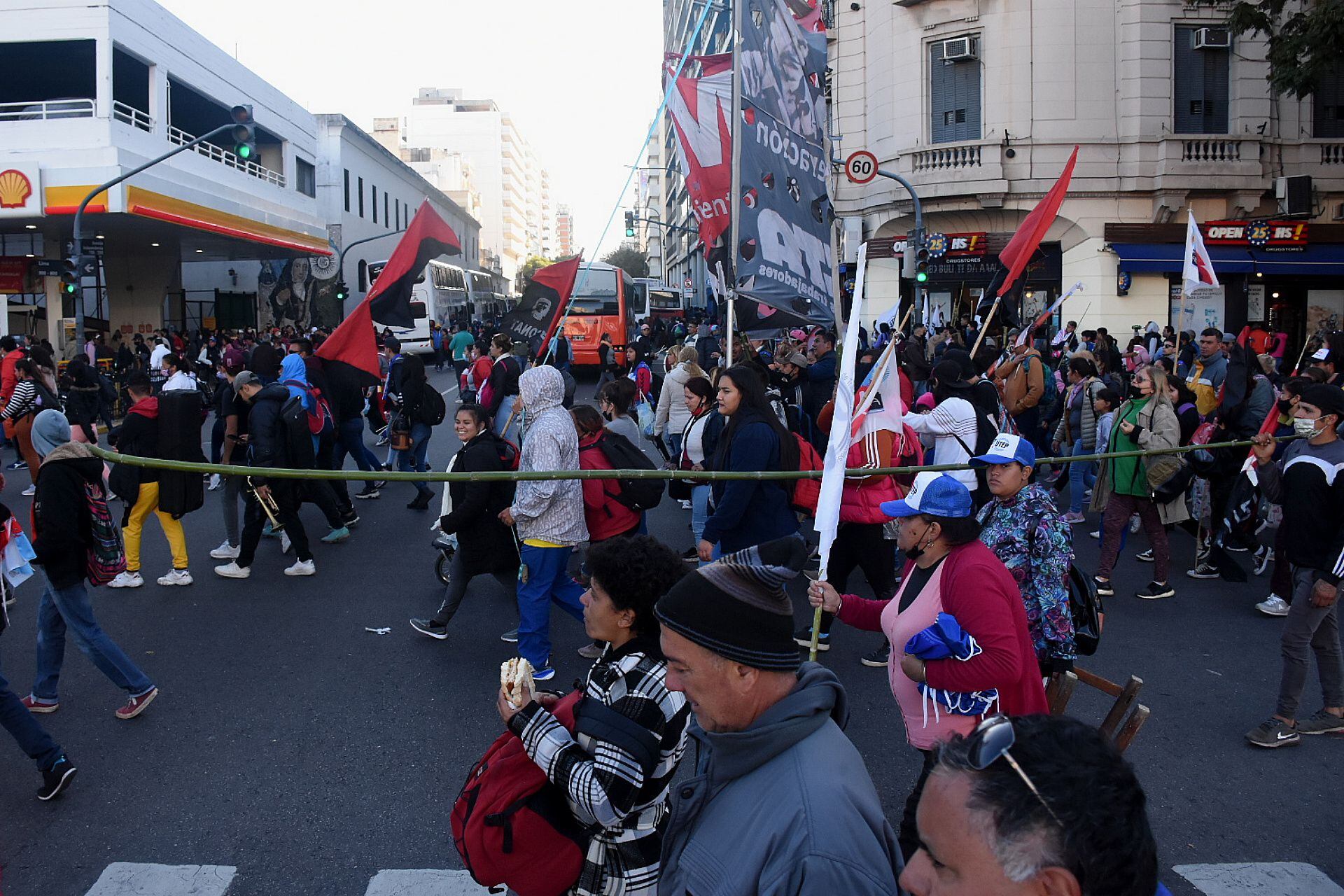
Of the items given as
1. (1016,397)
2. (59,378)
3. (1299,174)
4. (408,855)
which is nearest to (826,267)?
(1016,397)

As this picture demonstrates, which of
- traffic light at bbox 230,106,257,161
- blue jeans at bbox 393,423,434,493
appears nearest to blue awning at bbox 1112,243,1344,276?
blue jeans at bbox 393,423,434,493

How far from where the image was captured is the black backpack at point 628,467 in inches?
244

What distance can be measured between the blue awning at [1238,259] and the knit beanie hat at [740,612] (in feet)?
78.1

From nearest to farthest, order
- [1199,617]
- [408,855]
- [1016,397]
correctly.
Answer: [408,855] → [1199,617] → [1016,397]

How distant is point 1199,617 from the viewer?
736 cm

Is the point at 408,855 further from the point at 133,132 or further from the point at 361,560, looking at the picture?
the point at 133,132

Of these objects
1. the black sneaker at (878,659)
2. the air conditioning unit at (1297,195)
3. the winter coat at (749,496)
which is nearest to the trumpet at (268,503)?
the winter coat at (749,496)

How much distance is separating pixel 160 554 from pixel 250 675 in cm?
347

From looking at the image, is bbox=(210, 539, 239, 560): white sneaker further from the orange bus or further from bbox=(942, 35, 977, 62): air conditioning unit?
bbox=(942, 35, 977, 62): air conditioning unit

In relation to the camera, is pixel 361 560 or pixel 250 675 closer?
pixel 250 675

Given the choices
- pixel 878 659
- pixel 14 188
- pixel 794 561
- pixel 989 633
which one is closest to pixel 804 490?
pixel 878 659

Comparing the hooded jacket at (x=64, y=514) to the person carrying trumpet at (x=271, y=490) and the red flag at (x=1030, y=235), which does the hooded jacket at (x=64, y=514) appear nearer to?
the person carrying trumpet at (x=271, y=490)

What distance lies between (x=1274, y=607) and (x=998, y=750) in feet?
23.3

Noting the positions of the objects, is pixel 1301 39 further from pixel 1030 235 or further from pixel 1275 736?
pixel 1275 736
